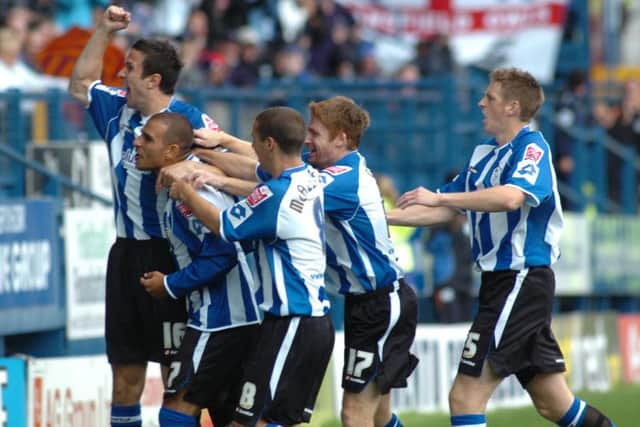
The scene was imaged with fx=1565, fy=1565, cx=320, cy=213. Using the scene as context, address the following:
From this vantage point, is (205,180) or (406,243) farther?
(406,243)

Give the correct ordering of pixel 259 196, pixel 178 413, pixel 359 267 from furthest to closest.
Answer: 1. pixel 359 267
2. pixel 178 413
3. pixel 259 196

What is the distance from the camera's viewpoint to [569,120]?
1844 cm

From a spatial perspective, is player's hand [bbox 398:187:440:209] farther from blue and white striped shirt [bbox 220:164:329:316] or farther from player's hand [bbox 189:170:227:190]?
player's hand [bbox 189:170:227:190]

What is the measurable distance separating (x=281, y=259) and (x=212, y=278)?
52 cm

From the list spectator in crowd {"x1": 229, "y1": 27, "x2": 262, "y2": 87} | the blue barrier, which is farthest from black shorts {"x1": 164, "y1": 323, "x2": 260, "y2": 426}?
spectator in crowd {"x1": 229, "y1": 27, "x2": 262, "y2": 87}

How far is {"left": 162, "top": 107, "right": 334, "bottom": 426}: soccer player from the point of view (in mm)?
7379

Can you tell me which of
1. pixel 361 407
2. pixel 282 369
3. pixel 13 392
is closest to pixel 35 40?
pixel 13 392

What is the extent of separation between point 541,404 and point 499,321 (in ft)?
1.91

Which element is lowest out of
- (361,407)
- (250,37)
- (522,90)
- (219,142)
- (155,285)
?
(361,407)

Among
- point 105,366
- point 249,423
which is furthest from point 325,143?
point 105,366

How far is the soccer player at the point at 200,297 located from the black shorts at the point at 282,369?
37 cm

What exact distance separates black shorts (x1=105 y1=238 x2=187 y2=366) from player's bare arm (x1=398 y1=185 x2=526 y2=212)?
1.36 metres

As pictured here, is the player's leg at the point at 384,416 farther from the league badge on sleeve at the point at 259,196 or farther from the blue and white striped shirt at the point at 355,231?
the league badge on sleeve at the point at 259,196

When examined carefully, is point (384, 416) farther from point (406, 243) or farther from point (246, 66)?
point (246, 66)
